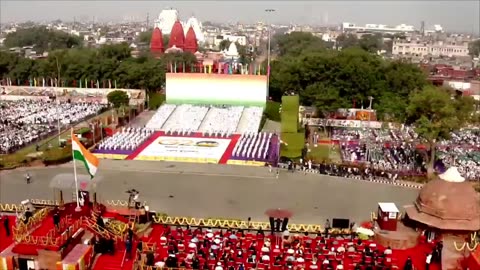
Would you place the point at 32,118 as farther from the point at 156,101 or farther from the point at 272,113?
the point at 272,113

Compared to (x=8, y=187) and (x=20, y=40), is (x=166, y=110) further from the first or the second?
(x=20, y=40)

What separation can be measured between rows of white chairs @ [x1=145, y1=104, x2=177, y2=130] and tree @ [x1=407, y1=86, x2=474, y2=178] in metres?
19.3

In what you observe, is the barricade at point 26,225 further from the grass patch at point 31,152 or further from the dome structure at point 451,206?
the grass patch at point 31,152

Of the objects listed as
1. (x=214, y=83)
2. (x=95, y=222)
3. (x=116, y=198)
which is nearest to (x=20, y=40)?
(x=214, y=83)

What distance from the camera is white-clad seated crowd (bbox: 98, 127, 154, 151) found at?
33781 mm

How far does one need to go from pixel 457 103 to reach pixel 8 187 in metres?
31.8

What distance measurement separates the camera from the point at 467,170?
1174 inches

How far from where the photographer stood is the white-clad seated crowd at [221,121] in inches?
1519

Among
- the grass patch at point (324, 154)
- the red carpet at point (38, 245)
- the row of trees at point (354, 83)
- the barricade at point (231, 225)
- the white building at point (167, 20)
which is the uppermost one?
the white building at point (167, 20)

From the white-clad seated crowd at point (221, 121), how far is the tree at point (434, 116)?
13624 millimetres

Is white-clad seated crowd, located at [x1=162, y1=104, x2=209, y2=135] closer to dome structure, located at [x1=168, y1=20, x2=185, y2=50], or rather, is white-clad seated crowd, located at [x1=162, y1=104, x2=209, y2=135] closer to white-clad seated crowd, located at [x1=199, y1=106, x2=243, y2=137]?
white-clad seated crowd, located at [x1=199, y1=106, x2=243, y2=137]

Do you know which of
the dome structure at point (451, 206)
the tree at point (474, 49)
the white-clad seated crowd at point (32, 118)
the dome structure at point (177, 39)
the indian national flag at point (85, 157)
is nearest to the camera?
the dome structure at point (451, 206)

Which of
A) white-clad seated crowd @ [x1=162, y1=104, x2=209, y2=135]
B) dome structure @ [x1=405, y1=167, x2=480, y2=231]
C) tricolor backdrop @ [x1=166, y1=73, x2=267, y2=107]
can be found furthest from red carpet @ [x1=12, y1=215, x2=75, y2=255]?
tricolor backdrop @ [x1=166, y1=73, x2=267, y2=107]

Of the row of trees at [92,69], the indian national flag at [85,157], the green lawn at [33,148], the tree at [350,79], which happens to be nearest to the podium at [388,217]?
the indian national flag at [85,157]
